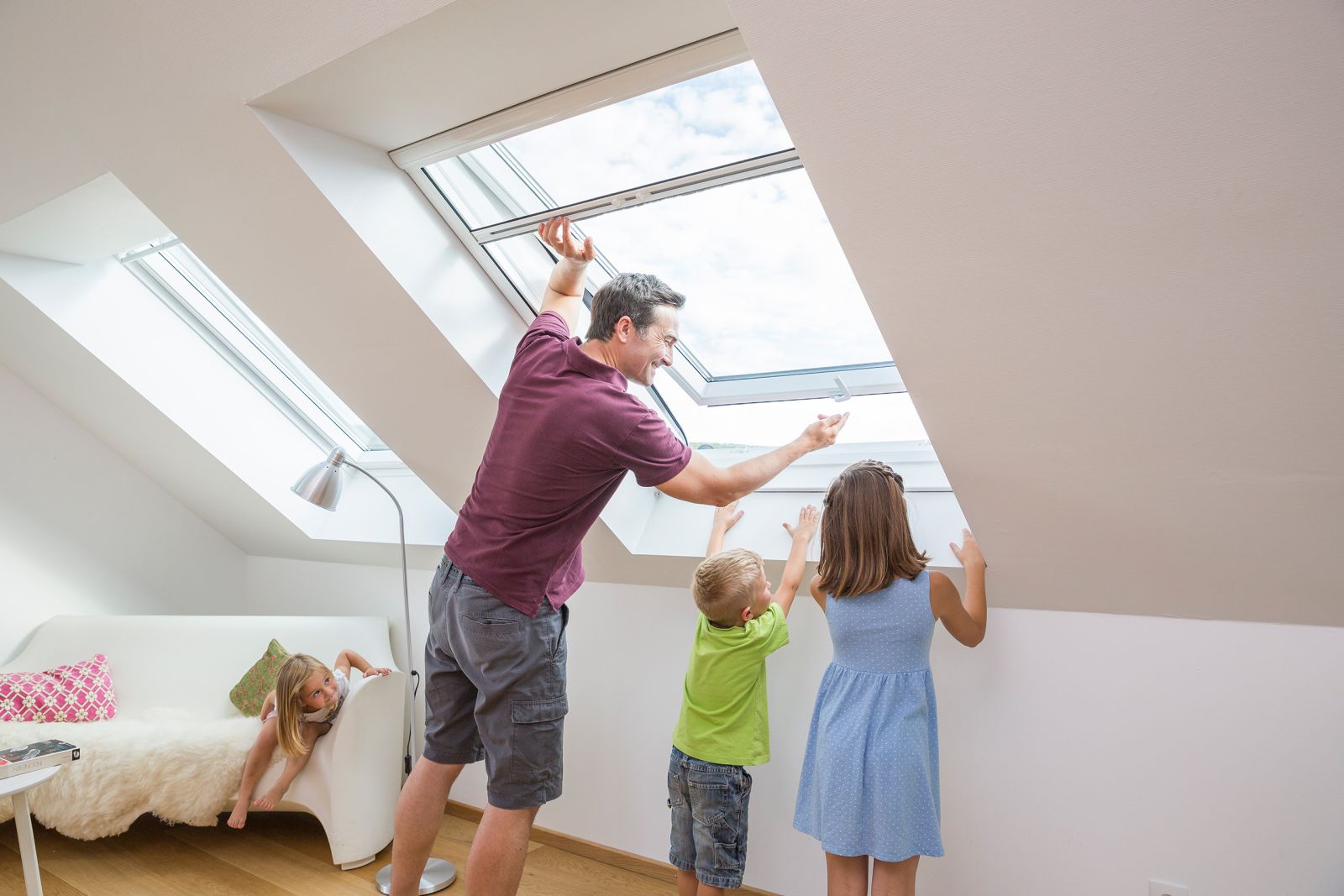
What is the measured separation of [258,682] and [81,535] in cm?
130

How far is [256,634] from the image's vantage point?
3.43m

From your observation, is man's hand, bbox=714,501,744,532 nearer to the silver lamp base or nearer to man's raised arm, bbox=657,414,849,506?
man's raised arm, bbox=657,414,849,506

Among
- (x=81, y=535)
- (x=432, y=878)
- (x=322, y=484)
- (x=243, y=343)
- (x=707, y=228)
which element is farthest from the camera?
(x=81, y=535)

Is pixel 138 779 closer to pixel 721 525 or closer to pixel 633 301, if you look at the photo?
pixel 721 525

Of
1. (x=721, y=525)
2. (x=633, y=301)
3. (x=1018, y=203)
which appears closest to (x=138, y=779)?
(x=721, y=525)

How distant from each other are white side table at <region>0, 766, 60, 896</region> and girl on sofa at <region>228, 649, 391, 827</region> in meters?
0.69

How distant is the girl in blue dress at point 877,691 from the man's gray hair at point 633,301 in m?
0.57

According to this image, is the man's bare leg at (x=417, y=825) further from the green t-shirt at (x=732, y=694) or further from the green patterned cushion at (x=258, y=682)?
the green patterned cushion at (x=258, y=682)

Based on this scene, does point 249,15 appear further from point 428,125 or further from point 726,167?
point 726,167

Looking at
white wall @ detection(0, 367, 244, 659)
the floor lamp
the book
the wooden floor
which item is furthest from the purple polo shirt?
white wall @ detection(0, 367, 244, 659)

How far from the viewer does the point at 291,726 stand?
277 cm

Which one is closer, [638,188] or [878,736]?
[878,736]

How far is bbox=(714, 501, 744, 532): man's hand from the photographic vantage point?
2.46m

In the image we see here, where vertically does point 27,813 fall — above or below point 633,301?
below
